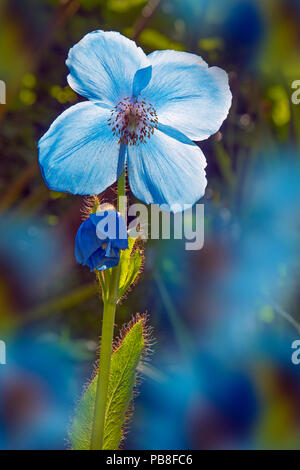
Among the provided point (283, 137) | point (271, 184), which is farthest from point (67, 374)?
point (283, 137)

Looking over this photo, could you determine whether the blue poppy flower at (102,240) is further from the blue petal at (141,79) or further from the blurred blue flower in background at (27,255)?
the blurred blue flower in background at (27,255)

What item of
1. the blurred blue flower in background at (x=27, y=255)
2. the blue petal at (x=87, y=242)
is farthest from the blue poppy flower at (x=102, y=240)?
the blurred blue flower in background at (x=27, y=255)

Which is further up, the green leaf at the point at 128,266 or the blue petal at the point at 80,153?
the blue petal at the point at 80,153

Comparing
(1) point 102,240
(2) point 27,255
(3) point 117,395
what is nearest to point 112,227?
(1) point 102,240

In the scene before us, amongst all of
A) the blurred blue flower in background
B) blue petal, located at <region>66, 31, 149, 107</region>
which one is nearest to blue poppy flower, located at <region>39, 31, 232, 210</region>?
blue petal, located at <region>66, 31, 149, 107</region>

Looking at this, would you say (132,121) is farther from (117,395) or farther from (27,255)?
(27,255)

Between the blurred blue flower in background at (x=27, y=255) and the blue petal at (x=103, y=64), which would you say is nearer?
the blue petal at (x=103, y=64)
